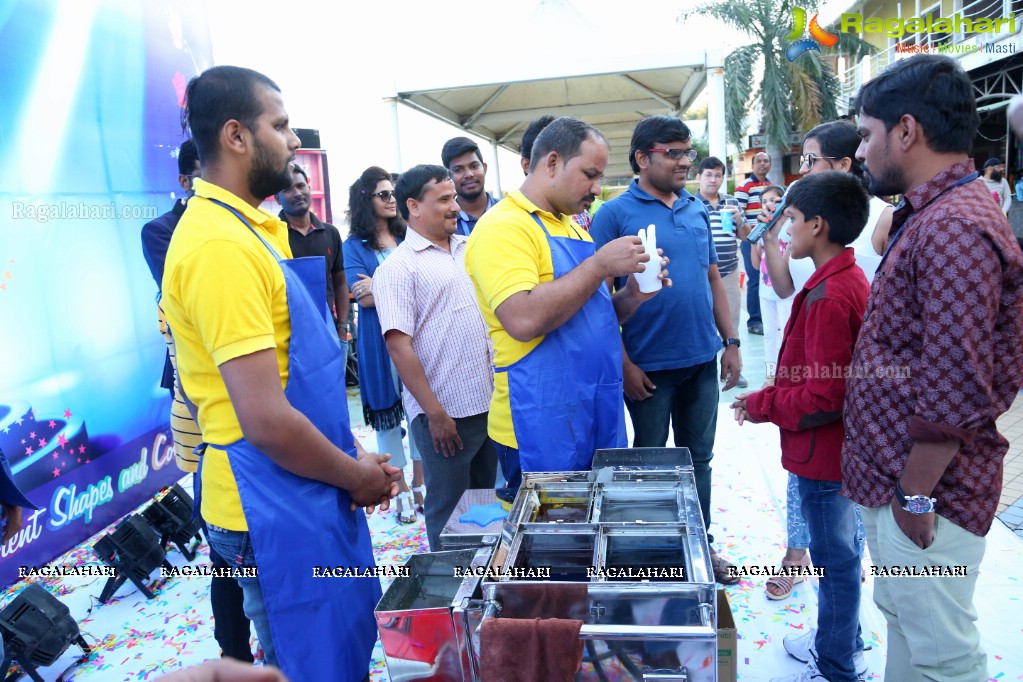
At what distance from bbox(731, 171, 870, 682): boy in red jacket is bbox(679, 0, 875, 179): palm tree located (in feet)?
54.7

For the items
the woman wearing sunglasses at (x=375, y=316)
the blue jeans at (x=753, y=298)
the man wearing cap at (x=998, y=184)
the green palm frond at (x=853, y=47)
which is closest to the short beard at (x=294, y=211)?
the woman wearing sunglasses at (x=375, y=316)

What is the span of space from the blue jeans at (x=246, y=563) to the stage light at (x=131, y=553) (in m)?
1.66

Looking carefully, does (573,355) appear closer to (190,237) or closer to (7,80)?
(190,237)

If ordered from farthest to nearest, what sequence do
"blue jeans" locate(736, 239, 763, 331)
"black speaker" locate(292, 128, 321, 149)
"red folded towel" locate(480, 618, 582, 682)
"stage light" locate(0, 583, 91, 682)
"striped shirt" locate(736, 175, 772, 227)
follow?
"black speaker" locate(292, 128, 321, 149) < "blue jeans" locate(736, 239, 763, 331) < "striped shirt" locate(736, 175, 772, 227) < "stage light" locate(0, 583, 91, 682) < "red folded towel" locate(480, 618, 582, 682)

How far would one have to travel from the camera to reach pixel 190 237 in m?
1.31

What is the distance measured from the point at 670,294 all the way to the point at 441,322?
0.96 meters

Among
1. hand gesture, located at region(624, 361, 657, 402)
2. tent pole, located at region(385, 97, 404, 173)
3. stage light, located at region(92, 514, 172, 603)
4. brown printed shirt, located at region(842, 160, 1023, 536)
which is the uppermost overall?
tent pole, located at region(385, 97, 404, 173)

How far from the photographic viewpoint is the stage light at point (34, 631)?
2277 millimetres

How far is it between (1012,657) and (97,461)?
4385mm

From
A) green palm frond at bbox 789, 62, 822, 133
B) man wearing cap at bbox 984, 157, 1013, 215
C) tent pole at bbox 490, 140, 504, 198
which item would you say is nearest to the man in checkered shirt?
man wearing cap at bbox 984, 157, 1013, 215

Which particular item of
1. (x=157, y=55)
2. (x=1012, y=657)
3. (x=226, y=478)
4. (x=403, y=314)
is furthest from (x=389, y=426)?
(x=157, y=55)

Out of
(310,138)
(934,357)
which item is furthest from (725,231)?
(310,138)

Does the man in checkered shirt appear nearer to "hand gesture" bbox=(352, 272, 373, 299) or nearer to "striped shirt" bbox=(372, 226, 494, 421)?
"striped shirt" bbox=(372, 226, 494, 421)

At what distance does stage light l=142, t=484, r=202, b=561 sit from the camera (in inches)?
127
